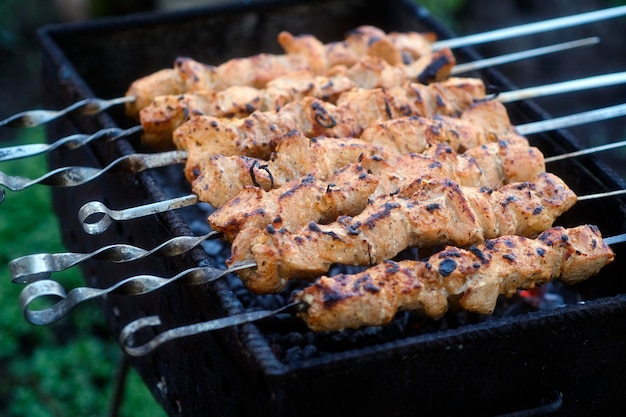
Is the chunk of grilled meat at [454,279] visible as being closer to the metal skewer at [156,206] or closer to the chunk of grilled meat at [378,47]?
the metal skewer at [156,206]

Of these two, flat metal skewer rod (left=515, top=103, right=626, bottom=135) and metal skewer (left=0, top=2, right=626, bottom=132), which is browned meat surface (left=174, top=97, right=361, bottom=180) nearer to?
metal skewer (left=0, top=2, right=626, bottom=132)

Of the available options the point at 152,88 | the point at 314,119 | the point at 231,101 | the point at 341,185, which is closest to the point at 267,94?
Answer: the point at 231,101

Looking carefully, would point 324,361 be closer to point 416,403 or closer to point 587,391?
point 416,403

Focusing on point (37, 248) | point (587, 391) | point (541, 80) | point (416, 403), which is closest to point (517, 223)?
point (587, 391)

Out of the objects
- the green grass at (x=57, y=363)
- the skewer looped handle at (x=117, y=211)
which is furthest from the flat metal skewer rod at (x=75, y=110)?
the green grass at (x=57, y=363)

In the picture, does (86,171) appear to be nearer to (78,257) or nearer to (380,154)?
(78,257)

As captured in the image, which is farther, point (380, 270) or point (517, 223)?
point (517, 223)
